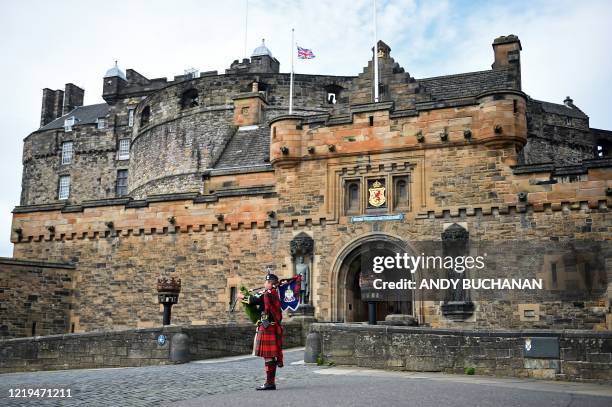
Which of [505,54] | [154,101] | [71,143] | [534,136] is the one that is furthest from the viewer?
[71,143]

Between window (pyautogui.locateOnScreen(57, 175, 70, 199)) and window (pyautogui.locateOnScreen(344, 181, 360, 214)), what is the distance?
3798 cm

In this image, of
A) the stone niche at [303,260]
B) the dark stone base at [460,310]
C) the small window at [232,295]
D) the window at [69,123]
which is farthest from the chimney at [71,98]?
the dark stone base at [460,310]

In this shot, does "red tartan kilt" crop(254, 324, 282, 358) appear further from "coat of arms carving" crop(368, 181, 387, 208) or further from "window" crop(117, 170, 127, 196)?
Answer: "window" crop(117, 170, 127, 196)

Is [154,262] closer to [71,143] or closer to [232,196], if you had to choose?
[232,196]

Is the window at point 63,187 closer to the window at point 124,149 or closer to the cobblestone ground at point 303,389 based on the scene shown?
the window at point 124,149

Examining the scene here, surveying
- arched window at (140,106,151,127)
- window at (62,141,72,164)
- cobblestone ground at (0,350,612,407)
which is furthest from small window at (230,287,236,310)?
window at (62,141,72,164)

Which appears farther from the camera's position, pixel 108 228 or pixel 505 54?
pixel 505 54

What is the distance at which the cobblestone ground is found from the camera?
8.62 m

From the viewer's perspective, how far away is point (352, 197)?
22.6m

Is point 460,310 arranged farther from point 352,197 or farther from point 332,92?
point 332,92

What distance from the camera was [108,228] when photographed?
26.0m

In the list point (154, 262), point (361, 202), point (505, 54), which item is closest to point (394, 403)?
point (361, 202)

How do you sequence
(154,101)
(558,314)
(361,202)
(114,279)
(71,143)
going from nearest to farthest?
(558,314) → (361,202) → (114,279) → (154,101) → (71,143)

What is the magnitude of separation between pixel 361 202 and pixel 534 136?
20.2 metres
